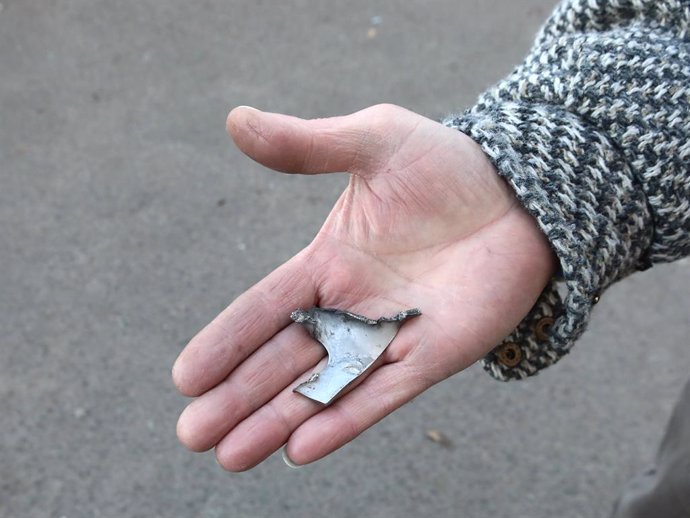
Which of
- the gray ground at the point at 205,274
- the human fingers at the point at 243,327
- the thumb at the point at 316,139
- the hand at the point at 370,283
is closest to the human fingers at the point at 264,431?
the hand at the point at 370,283

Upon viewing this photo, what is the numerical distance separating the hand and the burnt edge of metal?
23 millimetres

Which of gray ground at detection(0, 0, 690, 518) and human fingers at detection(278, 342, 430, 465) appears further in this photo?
gray ground at detection(0, 0, 690, 518)

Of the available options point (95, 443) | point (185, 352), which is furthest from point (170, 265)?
point (185, 352)

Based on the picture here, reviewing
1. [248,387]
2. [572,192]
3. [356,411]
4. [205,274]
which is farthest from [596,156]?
[205,274]

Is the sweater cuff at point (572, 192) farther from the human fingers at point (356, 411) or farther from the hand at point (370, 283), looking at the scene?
the human fingers at point (356, 411)

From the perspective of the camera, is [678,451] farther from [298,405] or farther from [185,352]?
[185,352]

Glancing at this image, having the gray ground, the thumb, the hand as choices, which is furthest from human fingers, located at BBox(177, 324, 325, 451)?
the gray ground

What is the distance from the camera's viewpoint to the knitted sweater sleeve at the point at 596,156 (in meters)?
1.46

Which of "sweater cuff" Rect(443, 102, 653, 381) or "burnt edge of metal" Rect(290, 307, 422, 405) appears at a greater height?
"sweater cuff" Rect(443, 102, 653, 381)

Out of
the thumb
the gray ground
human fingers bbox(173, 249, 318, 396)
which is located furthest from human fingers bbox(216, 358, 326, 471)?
the gray ground

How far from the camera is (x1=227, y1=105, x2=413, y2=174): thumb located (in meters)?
1.46

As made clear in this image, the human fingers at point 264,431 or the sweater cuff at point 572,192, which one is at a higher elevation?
the sweater cuff at point 572,192

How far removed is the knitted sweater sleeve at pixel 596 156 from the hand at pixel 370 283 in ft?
0.29

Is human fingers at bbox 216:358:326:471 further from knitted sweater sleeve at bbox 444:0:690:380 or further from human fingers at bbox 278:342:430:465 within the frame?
knitted sweater sleeve at bbox 444:0:690:380
